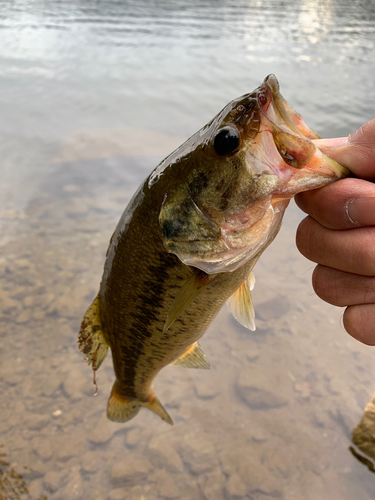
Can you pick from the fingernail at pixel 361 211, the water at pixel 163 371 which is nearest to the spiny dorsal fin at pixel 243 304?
the fingernail at pixel 361 211

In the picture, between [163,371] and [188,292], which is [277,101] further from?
[163,371]

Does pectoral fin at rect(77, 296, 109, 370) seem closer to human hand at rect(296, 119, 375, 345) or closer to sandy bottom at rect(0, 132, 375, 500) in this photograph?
human hand at rect(296, 119, 375, 345)

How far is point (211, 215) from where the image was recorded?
5.18 feet

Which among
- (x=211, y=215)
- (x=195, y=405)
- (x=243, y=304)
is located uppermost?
(x=211, y=215)

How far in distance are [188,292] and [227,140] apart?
61 centimetres

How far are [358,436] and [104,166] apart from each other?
19.5ft

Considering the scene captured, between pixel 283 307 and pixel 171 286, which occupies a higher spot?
pixel 171 286

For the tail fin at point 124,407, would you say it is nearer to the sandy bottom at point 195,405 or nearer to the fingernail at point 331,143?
the sandy bottom at point 195,405

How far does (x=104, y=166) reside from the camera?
754 cm

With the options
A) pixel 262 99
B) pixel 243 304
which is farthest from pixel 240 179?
pixel 243 304

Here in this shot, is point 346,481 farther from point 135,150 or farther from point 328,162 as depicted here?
point 135,150

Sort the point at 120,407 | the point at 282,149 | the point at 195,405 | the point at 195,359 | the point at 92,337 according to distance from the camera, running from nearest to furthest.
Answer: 1. the point at 282,149
2. the point at 92,337
3. the point at 195,359
4. the point at 120,407
5. the point at 195,405

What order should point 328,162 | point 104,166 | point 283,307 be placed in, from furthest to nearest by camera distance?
1. point 104,166
2. point 283,307
3. point 328,162

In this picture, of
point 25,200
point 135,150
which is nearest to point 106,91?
point 135,150
